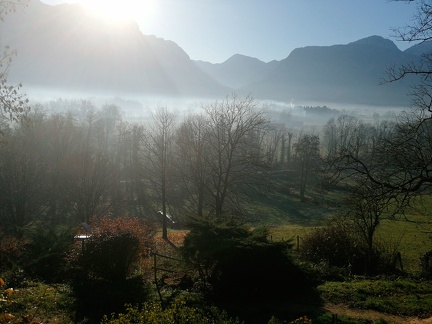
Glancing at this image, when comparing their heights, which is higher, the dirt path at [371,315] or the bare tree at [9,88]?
the bare tree at [9,88]

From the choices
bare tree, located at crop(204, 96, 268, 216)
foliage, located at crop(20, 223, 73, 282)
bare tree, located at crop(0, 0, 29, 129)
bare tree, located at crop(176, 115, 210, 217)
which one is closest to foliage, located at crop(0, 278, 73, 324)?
foliage, located at crop(20, 223, 73, 282)

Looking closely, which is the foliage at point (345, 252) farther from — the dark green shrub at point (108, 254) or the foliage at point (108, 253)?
the dark green shrub at point (108, 254)

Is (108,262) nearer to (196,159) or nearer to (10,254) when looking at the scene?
(10,254)

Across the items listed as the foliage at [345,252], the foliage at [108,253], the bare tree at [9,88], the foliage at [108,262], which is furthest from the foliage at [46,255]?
the foliage at [345,252]

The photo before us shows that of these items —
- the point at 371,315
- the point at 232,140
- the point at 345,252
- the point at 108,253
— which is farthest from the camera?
the point at 232,140

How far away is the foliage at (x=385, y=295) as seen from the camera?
38.4ft

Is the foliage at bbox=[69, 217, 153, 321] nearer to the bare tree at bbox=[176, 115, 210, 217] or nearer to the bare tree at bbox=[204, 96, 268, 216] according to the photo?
the bare tree at bbox=[204, 96, 268, 216]

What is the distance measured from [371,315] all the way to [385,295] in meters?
2.05

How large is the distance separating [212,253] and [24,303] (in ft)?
20.0

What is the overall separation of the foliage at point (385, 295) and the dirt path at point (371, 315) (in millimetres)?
286

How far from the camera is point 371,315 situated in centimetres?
1138

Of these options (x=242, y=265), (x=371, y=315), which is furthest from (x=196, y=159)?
(x=371, y=315)

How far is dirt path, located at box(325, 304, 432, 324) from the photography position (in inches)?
427

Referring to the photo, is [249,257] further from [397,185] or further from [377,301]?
[397,185]
